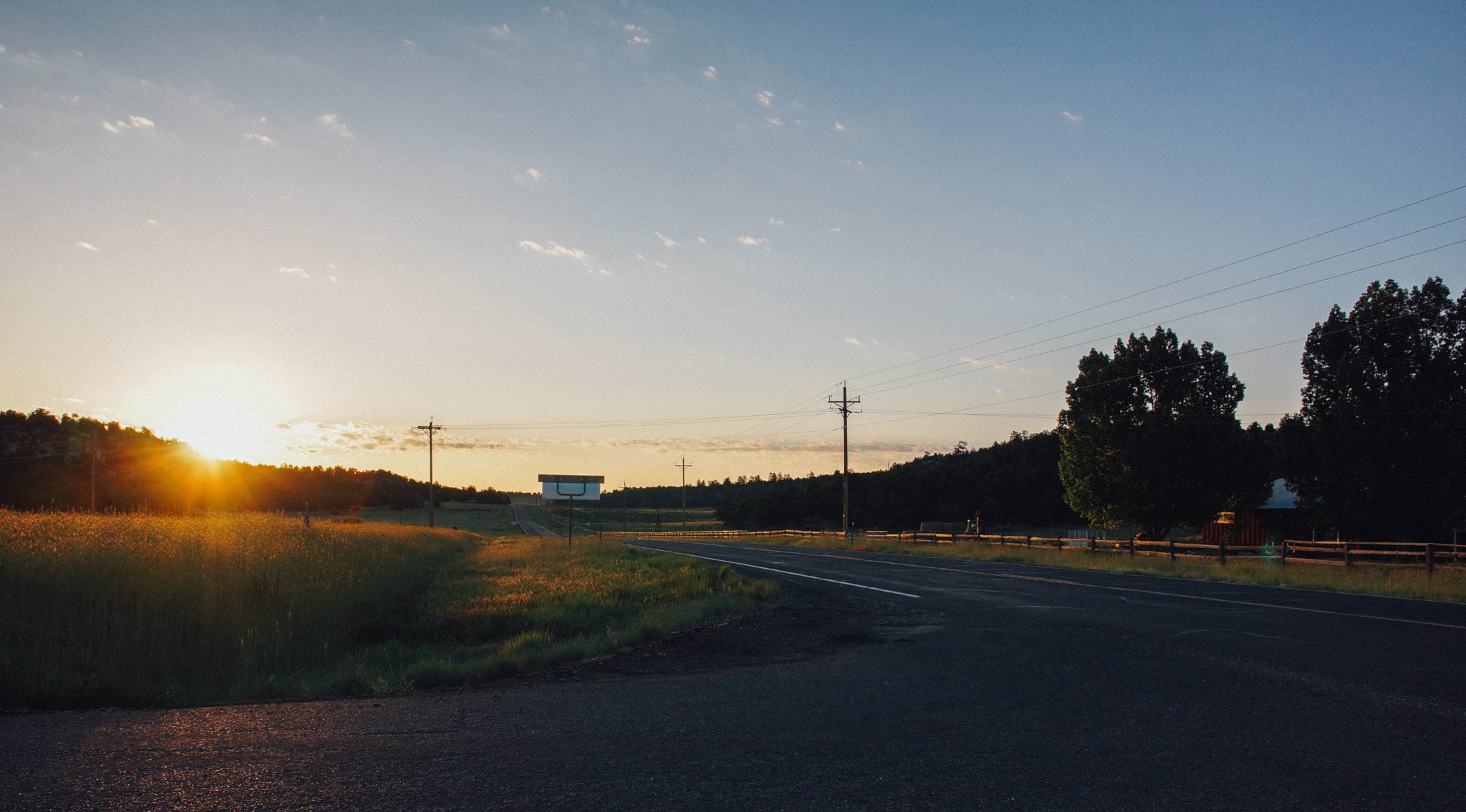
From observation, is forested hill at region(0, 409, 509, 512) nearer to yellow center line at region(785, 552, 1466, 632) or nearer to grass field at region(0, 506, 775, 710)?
grass field at region(0, 506, 775, 710)

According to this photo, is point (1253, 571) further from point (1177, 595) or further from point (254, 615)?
point (254, 615)

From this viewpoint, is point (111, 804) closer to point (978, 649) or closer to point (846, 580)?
point (978, 649)

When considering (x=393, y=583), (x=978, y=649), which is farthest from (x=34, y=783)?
(x=393, y=583)

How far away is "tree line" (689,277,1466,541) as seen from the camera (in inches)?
1257

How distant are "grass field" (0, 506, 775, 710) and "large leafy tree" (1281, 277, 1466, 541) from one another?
2866 cm

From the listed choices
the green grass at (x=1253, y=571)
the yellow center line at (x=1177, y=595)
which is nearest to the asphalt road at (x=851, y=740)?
the yellow center line at (x=1177, y=595)

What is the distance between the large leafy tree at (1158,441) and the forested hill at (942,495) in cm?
4311

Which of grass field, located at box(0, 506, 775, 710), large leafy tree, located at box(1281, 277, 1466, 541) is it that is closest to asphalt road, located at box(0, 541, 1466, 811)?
grass field, located at box(0, 506, 775, 710)

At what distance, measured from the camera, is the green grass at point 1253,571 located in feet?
59.6

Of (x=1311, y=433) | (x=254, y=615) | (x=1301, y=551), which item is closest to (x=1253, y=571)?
(x=1301, y=551)

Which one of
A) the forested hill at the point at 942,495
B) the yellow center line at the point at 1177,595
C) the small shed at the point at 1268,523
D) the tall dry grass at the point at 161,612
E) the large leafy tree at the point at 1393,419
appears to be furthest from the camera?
the forested hill at the point at 942,495

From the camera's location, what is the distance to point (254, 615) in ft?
38.3

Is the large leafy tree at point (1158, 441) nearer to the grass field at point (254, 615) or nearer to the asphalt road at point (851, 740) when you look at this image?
the grass field at point (254, 615)

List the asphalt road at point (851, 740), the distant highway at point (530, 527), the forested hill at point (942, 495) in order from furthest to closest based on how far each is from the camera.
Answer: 1. the forested hill at point (942, 495)
2. the distant highway at point (530, 527)
3. the asphalt road at point (851, 740)
